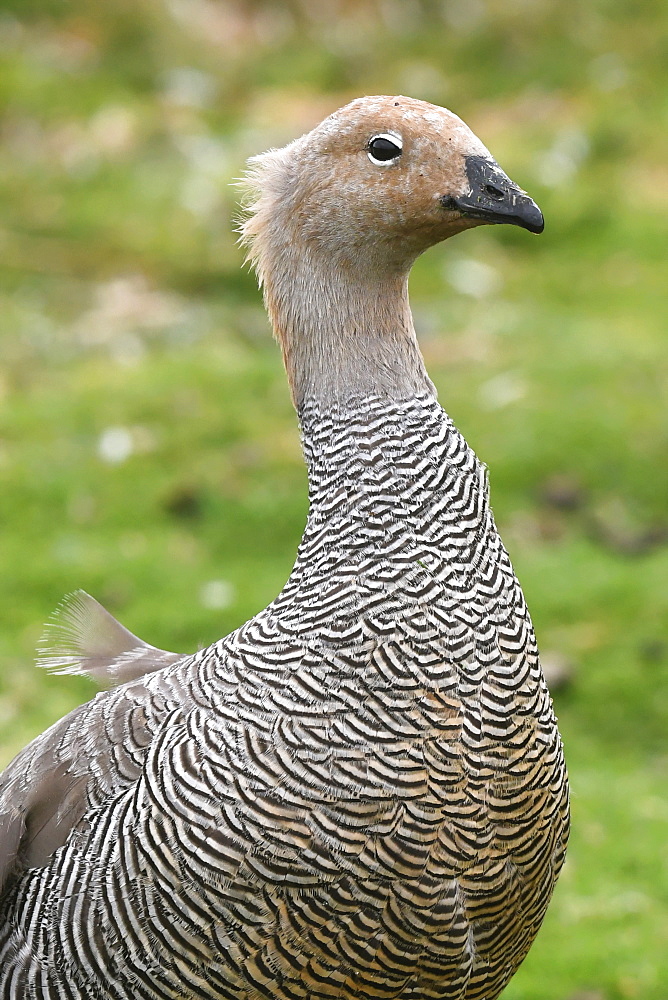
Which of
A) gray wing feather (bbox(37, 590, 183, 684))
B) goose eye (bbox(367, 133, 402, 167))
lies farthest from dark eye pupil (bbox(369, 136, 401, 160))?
gray wing feather (bbox(37, 590, 183, 684))

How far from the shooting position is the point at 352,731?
330 cm

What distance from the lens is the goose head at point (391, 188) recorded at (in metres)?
3.43

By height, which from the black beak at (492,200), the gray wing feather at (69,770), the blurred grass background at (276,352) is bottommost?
the gray wing feather at (69,770)

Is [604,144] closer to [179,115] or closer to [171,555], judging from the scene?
[179,115]

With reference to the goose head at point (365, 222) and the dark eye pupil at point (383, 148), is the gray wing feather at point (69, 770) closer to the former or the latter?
the goose head at point (365, 222)

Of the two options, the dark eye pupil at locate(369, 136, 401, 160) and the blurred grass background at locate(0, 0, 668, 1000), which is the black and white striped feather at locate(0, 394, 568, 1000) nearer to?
the dark eye pupil at locate(369, 136, 401, 160)

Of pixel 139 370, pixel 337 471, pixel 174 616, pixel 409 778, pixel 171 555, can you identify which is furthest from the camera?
pixel 139 370

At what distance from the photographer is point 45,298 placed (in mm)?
10875

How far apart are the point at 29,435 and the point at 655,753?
4.81 metres

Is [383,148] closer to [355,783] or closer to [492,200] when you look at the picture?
[492,200]

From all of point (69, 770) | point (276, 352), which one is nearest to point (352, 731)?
point (69, 770)

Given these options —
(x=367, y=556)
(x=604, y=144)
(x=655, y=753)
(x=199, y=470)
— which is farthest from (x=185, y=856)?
(x=604, y=144)

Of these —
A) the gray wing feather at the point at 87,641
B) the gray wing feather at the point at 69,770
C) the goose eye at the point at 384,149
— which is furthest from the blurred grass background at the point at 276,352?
the goose eye at the point at 384,149

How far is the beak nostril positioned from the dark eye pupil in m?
0.28
